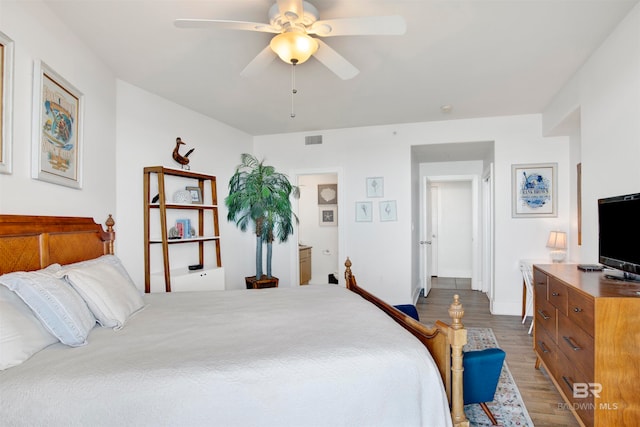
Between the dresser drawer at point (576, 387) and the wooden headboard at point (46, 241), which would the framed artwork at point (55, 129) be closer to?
the wooden headboard at point (46, 241)

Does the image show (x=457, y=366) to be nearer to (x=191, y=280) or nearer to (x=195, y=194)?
(x=191, y=280)

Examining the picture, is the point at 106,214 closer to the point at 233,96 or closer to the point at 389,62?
the point at 233,96

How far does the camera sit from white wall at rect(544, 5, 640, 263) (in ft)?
6.94

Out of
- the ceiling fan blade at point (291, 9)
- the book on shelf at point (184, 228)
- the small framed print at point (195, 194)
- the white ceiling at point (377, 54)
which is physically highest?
the white ceiling at point (377, 54)

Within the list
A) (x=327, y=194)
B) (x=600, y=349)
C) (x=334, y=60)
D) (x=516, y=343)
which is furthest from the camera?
(x=327, y=194)

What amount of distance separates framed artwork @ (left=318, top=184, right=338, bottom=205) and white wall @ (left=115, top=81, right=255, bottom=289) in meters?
2.34

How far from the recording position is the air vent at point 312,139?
5016mm

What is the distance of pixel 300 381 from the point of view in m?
1.29

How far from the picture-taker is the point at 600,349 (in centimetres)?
171

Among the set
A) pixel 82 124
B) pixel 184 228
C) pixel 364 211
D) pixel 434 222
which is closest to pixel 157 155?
pixel 184 228

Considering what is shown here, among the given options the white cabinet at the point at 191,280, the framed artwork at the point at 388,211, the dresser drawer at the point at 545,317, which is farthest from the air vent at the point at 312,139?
the dresser drawer at the point at 545,317

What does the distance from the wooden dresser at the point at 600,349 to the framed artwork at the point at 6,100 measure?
10.5 feet

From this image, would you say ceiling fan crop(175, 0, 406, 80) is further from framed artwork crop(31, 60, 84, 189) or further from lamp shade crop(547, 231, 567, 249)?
lamp shade crop(547, 231, 567, 249)

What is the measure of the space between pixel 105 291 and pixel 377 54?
2.50 meters
